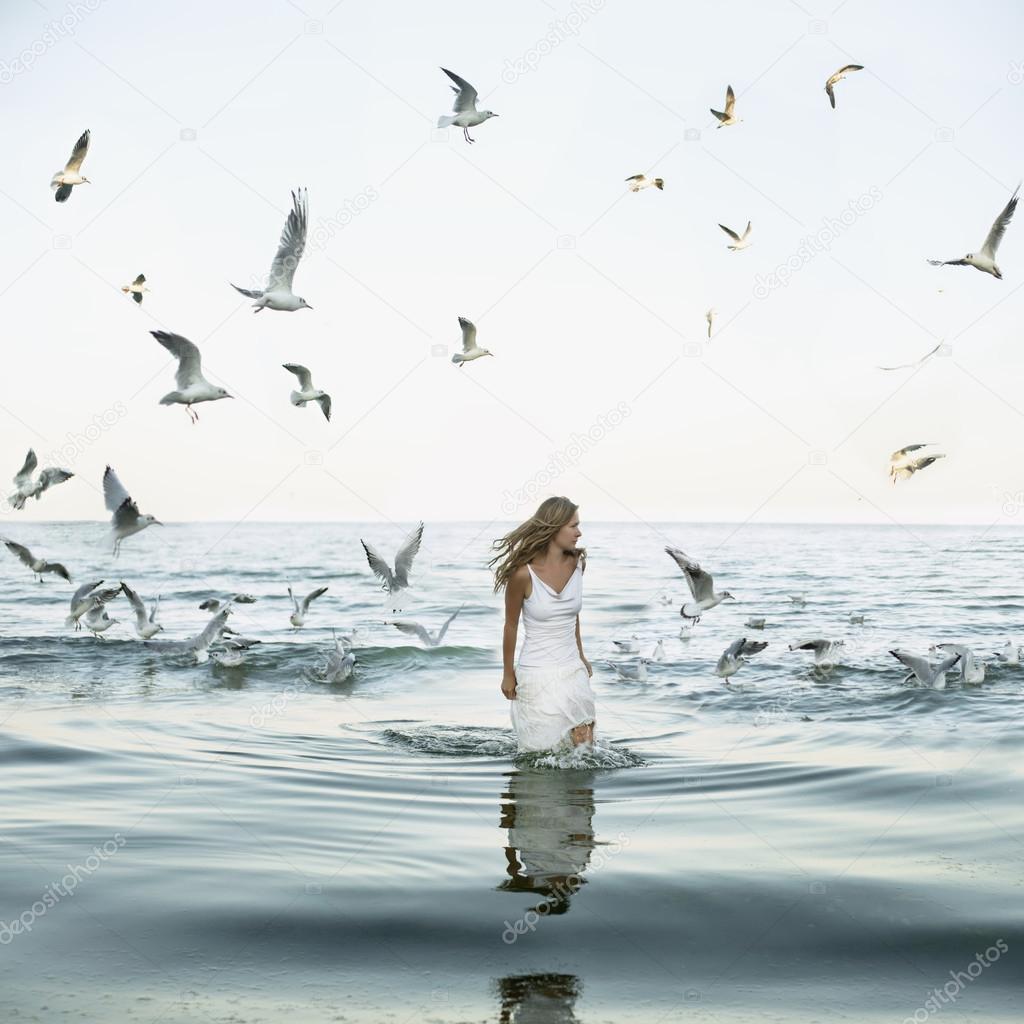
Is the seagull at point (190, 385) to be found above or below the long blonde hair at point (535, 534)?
above

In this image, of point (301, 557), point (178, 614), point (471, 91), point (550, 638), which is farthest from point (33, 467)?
point (301, 557)

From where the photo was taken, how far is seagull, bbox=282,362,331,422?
11.7 meters

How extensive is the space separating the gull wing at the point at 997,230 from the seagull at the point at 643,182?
448 cm

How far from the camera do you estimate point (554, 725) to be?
292 inches

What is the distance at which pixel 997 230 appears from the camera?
38.4ft

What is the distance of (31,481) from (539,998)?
9.08 meters

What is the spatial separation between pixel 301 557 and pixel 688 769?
35.8 metres

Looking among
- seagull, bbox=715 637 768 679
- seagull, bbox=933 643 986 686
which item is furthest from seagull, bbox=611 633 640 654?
seagull, bbox=933 643 986 686

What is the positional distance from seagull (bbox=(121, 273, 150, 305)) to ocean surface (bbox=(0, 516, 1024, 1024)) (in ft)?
13.8

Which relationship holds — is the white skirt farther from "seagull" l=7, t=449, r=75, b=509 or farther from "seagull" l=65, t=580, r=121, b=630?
"seagull" l=65, t=580, r=121, b=630

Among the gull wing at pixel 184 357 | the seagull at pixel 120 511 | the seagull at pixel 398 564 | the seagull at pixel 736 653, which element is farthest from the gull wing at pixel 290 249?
the seagull at pixel 736 653

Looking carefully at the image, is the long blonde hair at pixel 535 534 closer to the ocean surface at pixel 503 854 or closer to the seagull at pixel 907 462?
the ocean surface at pixel 503 854

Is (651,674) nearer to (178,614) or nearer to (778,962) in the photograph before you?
(778,962)

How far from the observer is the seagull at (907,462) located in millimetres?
12250
